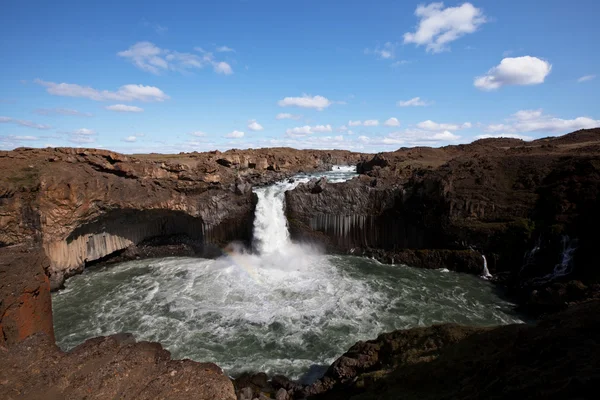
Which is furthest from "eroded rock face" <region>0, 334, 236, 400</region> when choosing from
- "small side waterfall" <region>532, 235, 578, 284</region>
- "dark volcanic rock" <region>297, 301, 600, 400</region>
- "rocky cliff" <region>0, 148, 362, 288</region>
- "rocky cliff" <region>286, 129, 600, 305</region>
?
"small side waterfall" <region>532, 235, 578, 284</region>

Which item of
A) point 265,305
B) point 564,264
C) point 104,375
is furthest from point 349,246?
point 104,375

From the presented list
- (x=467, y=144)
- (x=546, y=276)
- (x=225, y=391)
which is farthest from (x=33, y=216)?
(x=467, y=144)

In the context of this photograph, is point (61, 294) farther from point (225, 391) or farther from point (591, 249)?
point (591, 249)

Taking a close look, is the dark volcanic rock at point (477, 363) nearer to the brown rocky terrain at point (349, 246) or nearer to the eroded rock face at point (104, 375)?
the brown rocky terrain at point (349, 246)

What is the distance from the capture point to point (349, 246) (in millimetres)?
27000

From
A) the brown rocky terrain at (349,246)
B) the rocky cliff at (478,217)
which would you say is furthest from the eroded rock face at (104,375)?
the rocky cliff at (478,217)

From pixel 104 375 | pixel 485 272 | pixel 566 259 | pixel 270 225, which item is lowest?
pixel 485 272

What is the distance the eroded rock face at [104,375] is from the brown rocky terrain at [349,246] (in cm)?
4

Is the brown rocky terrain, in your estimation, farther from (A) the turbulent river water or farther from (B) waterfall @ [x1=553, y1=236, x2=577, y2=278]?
(A) the turbulent river water

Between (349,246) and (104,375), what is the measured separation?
20.8m

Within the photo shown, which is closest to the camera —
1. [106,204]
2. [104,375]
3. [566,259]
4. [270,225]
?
[104,375]

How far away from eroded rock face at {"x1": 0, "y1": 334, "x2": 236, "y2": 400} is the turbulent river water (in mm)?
4572

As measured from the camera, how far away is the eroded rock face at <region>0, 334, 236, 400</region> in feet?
26.1

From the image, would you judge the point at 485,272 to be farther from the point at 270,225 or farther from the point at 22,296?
the point at 22,296
